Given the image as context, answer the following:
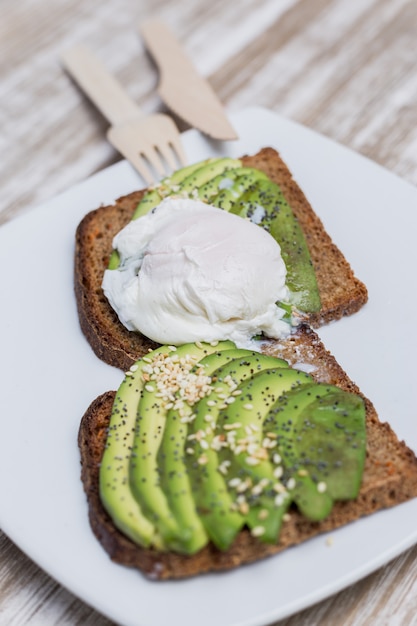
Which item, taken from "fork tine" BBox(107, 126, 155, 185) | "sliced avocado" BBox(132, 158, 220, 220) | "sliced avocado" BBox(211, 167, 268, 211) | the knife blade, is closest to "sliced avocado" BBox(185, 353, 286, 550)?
Answer: "sliced avocado" BBox(211, 167, 268, 211)

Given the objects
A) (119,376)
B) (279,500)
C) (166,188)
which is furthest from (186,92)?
(279,500)

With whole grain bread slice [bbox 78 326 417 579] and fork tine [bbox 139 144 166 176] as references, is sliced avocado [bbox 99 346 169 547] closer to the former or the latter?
whole grain bread slice [bbox 78 326 417 579]

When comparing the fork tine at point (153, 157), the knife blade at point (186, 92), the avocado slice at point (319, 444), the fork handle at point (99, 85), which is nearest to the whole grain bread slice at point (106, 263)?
the fork tine at point (153, 157)

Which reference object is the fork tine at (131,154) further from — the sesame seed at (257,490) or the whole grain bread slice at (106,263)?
the sesame seed at (257,490)

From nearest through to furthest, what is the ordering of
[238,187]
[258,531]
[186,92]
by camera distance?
[258,531] → [238,187] → [186,92]

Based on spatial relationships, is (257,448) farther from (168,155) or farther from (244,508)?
(168,155)

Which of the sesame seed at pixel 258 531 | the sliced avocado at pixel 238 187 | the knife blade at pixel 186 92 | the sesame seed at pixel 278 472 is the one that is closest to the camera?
the sesame seed at pixel 258 531
